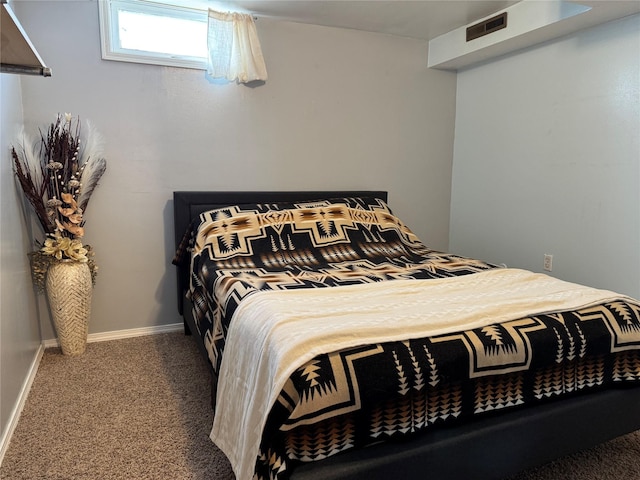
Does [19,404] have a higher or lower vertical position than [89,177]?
lower

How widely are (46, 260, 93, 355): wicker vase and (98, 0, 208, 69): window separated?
127cm

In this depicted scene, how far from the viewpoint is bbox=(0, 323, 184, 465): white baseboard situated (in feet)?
5.68

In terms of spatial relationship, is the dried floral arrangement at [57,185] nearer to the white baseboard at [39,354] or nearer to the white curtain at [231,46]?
the white baseboard at [39,354]

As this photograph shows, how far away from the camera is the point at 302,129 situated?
3145 mm

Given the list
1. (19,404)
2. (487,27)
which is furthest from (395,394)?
(487,27)

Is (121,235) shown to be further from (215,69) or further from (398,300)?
(398,300)

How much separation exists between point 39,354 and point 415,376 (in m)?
2.28

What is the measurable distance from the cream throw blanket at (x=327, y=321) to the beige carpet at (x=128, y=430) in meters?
0.30

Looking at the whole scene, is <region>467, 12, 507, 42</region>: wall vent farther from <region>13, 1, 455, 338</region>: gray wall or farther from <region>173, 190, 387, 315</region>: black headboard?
<region>173, 190, 387, 315</region>: black headboard

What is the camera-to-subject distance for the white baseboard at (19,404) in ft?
5.51

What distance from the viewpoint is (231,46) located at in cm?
278

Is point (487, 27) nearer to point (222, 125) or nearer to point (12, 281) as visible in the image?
point (222, 125)

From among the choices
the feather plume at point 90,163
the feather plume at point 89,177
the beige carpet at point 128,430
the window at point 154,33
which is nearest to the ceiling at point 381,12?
the window at point 154,33

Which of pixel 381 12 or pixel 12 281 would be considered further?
pixel 381 12
